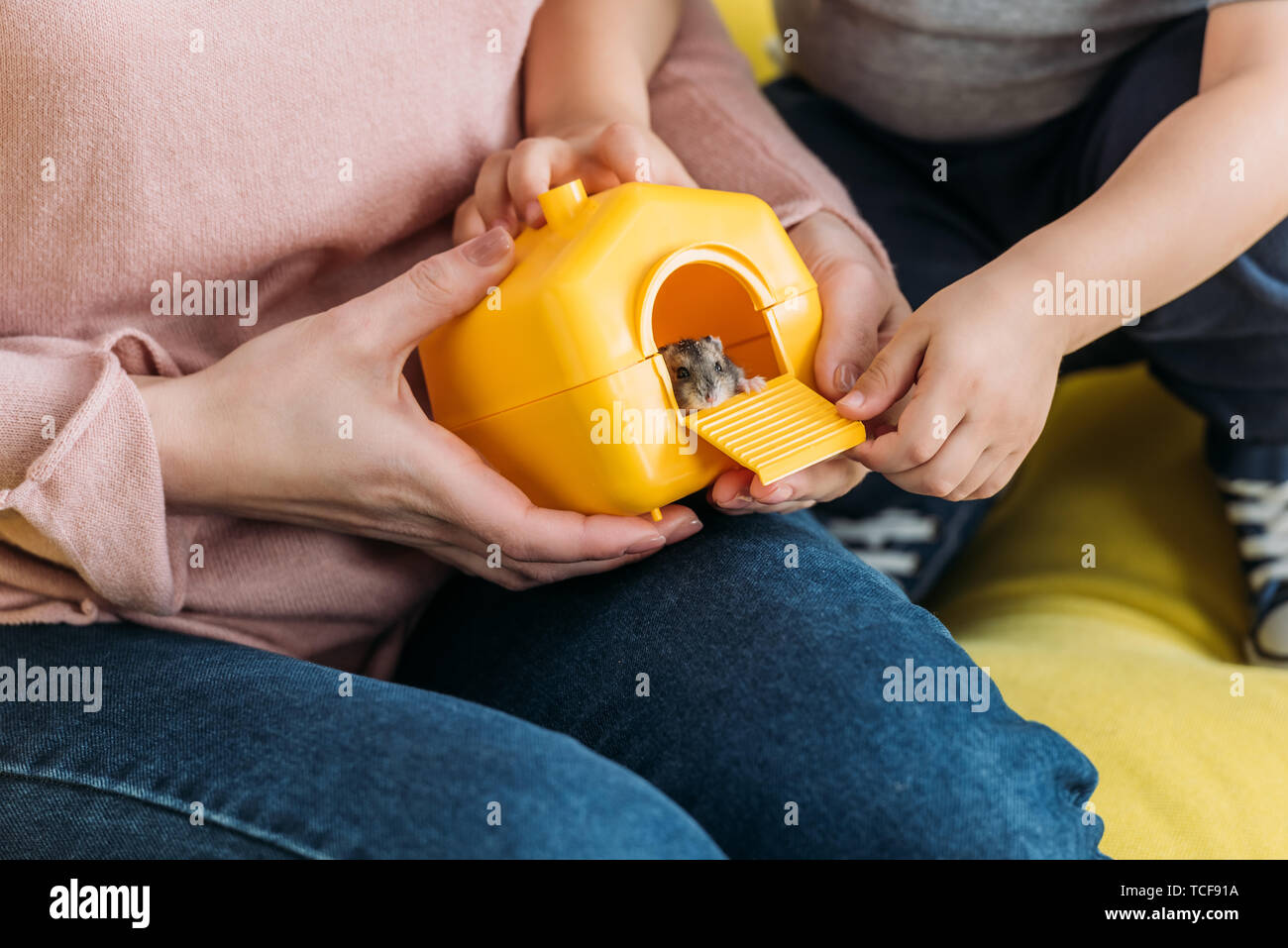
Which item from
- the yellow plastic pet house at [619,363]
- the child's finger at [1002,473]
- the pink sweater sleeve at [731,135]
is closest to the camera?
the yellow plastic pet house at [619,363]

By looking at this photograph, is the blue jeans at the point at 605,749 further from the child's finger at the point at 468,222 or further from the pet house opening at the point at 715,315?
the child's finger at the point at 468,222

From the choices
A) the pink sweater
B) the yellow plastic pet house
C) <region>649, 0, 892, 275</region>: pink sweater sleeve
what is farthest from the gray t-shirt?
the yellow plastic pet house

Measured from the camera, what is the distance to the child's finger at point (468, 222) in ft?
3.12

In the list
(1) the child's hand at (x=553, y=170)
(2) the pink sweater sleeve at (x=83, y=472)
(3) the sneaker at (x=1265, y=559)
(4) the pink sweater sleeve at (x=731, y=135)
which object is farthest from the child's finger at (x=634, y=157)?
(3) the sneaker at (x=1265, y=559)

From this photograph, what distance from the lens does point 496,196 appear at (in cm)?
95

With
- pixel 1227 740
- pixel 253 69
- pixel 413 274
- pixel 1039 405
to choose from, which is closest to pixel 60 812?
pixel 413 274

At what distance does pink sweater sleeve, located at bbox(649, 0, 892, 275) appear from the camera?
103cm

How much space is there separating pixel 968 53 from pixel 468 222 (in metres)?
0.61

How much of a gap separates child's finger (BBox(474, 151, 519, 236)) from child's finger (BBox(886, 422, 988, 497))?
42 centimetres

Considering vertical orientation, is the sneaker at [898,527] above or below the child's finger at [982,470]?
below

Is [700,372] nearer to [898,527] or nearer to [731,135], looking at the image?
[731,135]

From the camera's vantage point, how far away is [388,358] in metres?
0.83

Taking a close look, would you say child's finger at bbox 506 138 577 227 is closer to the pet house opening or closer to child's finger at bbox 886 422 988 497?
the pet house opening

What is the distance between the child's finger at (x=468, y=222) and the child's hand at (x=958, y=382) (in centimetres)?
38
